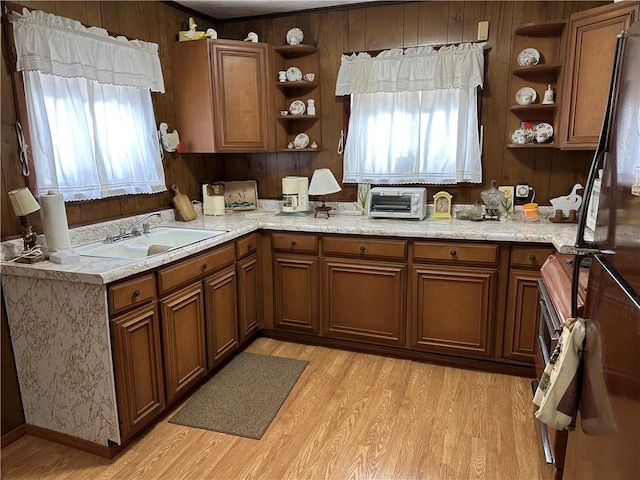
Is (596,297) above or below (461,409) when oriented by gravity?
above

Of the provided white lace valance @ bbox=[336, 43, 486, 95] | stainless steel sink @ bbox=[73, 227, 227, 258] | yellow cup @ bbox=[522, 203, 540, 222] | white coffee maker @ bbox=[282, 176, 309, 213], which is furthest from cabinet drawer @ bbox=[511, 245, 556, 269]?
stainless steel sink @ bbox=[73, 227, 227, 258]

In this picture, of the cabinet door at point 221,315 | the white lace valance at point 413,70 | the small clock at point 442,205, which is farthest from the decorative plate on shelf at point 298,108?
the cabinet door at point 221,315

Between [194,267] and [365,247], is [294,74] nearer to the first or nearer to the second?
[365,247]

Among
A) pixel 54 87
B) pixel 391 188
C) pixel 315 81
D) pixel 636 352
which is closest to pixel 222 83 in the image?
pixel 315 81

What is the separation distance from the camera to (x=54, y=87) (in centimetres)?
239

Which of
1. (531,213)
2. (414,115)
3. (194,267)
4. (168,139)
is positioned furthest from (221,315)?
(531,213)

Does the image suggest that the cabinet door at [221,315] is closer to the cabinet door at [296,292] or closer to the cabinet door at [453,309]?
the cabinet door at [296,292]

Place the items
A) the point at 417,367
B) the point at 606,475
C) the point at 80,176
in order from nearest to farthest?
the point at 606,475 < the point at 80,176 < the point at 417,367

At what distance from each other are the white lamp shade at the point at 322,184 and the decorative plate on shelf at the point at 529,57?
1.49 metres

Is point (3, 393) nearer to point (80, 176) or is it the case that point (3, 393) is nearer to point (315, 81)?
point (80, 176)

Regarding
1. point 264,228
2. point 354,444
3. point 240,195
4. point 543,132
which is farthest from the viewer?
point 240,195

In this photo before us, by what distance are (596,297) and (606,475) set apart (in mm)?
419

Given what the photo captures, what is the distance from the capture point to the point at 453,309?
288cm

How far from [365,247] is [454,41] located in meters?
1.58
